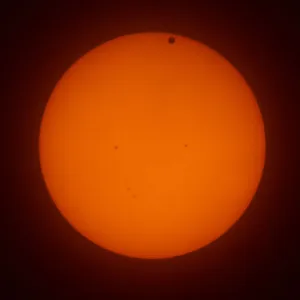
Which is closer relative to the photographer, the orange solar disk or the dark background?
the orange solar disk

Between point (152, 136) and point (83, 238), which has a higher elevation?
point (152, 136)

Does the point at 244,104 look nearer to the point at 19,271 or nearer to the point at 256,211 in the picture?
the point at 256,211

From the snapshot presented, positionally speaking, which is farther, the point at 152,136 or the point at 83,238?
the point at 83,238

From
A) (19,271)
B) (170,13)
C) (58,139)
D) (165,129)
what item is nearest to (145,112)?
(165,129)

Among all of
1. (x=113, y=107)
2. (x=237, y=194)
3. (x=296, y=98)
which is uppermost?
(x=296, y=98)
